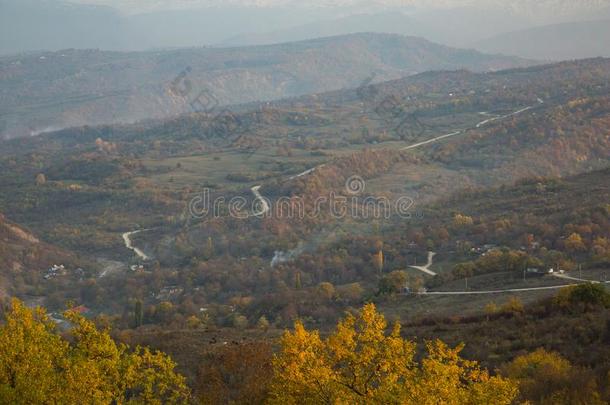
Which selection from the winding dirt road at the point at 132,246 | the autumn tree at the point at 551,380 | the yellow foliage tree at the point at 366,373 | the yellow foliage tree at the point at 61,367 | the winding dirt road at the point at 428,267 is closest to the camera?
the yellow foliage tree at the point at 366,373

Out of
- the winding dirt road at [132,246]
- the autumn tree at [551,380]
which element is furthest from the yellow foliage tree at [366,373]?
the winding dirt road at [132,246]

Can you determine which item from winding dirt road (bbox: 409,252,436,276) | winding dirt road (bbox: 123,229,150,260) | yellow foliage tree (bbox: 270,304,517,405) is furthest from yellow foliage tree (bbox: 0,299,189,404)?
winding dirt road (bbox: 123,229,150,260)

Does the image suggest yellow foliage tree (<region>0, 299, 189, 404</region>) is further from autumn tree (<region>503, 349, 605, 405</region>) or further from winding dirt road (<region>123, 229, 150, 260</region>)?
winding dirt road (<region>123, 229, 150, 260</region>)

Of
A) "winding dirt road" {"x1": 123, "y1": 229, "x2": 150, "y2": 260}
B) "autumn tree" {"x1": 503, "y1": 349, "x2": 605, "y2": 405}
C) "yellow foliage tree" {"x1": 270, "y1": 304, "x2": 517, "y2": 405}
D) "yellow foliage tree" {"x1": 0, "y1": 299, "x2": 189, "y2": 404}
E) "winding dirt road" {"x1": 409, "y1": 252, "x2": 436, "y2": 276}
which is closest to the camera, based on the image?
"yellow foliage tree" {"x1": 270, "y1": 304, "x2": 517, "y2": 405}

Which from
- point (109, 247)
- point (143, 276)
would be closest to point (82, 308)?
point (143, 276)

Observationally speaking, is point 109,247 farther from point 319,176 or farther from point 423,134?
point 423,134

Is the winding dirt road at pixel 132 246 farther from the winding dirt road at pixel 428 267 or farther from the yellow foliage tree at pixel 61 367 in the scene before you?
the yellow foliage tree at pixel 61 367
